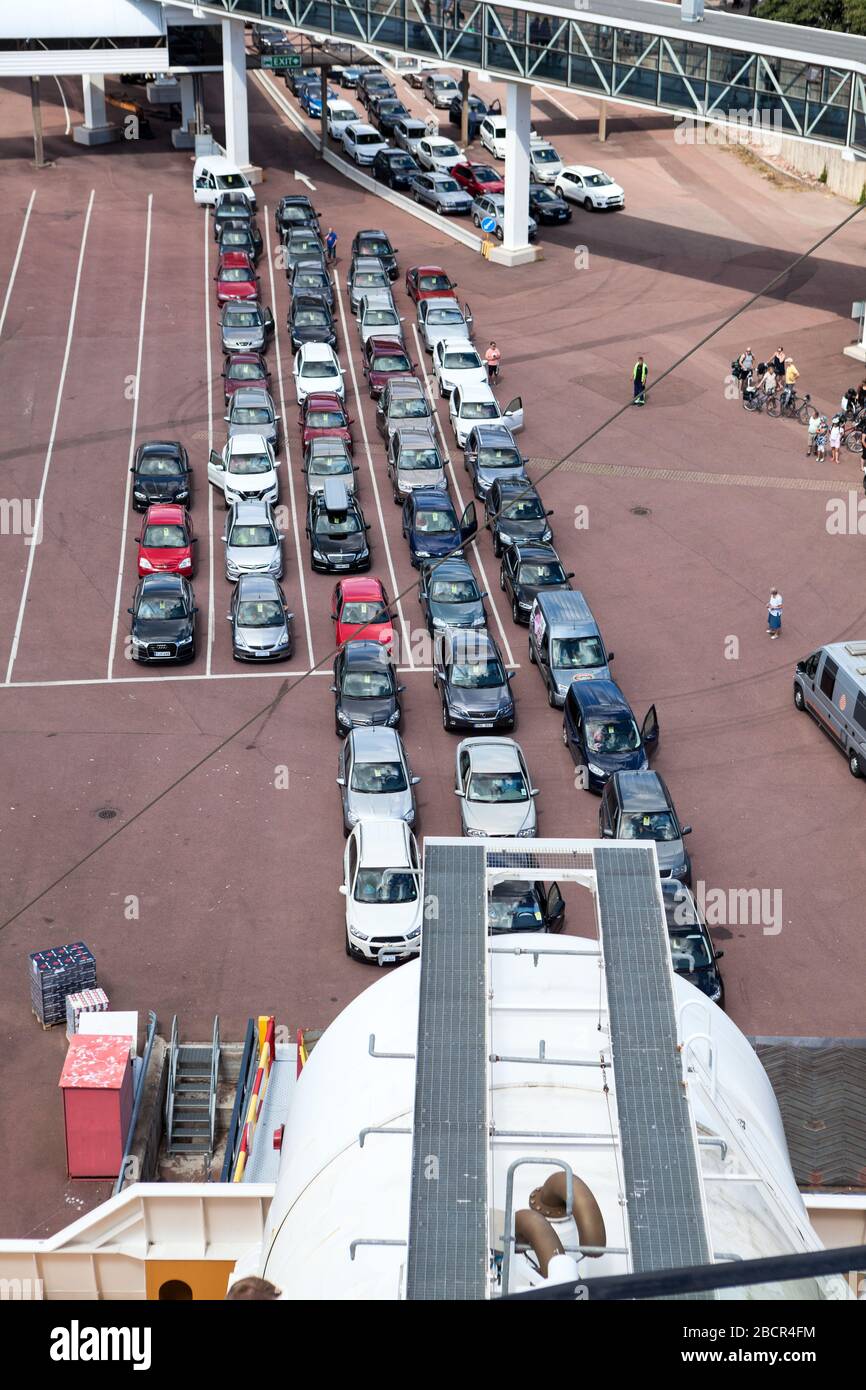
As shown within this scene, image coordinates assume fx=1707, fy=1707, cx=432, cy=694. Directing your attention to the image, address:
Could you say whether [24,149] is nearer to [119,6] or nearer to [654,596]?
[119,6]

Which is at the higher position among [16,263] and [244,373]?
[16,263]

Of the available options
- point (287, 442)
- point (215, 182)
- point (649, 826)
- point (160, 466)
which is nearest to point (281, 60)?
point (215, 182)

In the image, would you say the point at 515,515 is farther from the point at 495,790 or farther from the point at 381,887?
the point at 381,887

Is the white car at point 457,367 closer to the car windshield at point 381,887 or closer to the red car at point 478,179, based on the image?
the red car at point 478,179

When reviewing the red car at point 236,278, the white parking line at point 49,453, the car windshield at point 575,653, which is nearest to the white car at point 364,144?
the white parking line at point 49,453

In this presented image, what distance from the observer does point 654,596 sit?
35.8 m

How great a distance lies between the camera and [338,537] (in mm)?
36812

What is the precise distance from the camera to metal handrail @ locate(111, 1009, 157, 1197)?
20219 millimetres

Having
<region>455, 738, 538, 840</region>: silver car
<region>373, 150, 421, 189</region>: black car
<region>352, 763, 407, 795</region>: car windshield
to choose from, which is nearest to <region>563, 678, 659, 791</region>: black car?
<region>455, 738, 538, 840</region>: silver car

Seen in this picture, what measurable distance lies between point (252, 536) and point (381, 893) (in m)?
13.5

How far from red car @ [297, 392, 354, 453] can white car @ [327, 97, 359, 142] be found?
98.5 ft
